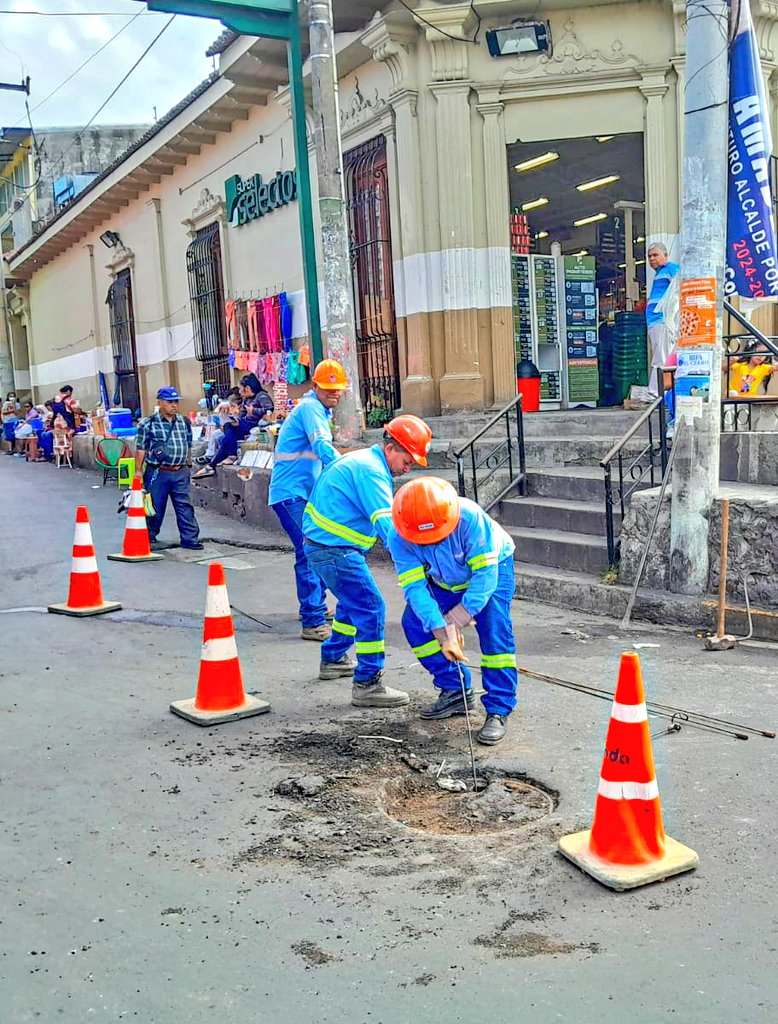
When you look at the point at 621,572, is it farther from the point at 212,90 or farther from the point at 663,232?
the point at 212,90

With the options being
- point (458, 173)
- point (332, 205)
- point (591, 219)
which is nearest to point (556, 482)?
point (332, 205)

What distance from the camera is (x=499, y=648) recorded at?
501 cm

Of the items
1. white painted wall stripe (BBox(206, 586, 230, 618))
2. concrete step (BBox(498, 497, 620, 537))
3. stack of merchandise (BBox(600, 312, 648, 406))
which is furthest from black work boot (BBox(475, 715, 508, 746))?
stack of merchandise (BBox(600, 312, 648, 406))

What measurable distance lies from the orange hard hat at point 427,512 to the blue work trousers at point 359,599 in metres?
1.05

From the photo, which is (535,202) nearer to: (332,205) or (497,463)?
(332,205)

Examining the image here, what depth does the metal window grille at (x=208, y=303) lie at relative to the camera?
1903 centimetres

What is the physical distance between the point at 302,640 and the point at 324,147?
5.39 metres

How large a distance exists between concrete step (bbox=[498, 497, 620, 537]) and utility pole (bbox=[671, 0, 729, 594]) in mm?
1347

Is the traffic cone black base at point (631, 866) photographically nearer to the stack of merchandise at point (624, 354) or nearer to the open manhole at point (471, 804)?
the open manhole at point (471, 804)

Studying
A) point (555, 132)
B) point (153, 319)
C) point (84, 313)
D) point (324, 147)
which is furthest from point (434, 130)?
point (84, 313)

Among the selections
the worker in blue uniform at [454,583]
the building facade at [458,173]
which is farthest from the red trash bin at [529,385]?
the worker in blue uniform at [454,583]

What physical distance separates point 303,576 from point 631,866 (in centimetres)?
402

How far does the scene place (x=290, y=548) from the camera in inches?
438

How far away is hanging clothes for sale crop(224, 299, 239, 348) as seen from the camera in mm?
17922
